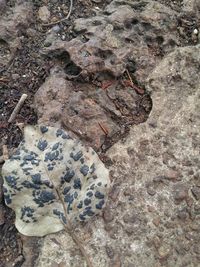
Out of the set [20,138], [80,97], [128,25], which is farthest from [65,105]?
[128,25]

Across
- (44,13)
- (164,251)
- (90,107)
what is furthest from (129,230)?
(44,13)

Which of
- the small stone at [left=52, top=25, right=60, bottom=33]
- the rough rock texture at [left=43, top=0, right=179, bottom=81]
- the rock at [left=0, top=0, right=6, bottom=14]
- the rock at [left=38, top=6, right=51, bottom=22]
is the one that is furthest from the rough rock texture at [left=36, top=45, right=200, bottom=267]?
the rock at [left=0, top=0, right=6, bottom=14]

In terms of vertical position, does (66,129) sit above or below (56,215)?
above

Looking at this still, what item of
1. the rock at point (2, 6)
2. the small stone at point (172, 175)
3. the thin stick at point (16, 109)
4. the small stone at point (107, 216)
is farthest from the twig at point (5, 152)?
the rock at point (2, 6)

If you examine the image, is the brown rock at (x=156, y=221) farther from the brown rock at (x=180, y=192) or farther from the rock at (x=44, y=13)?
the rock at (x=44, y=13)

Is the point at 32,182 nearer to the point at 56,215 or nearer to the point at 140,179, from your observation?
the point at 56,215

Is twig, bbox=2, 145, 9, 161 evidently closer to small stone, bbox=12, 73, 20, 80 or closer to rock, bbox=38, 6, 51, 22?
small stone, bbox=12, 73, 20, 80

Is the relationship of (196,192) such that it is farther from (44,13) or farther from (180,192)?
(44,13)

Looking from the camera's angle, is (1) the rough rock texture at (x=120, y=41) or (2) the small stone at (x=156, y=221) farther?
(1) the rough rock texture at (x=120, y=41)
